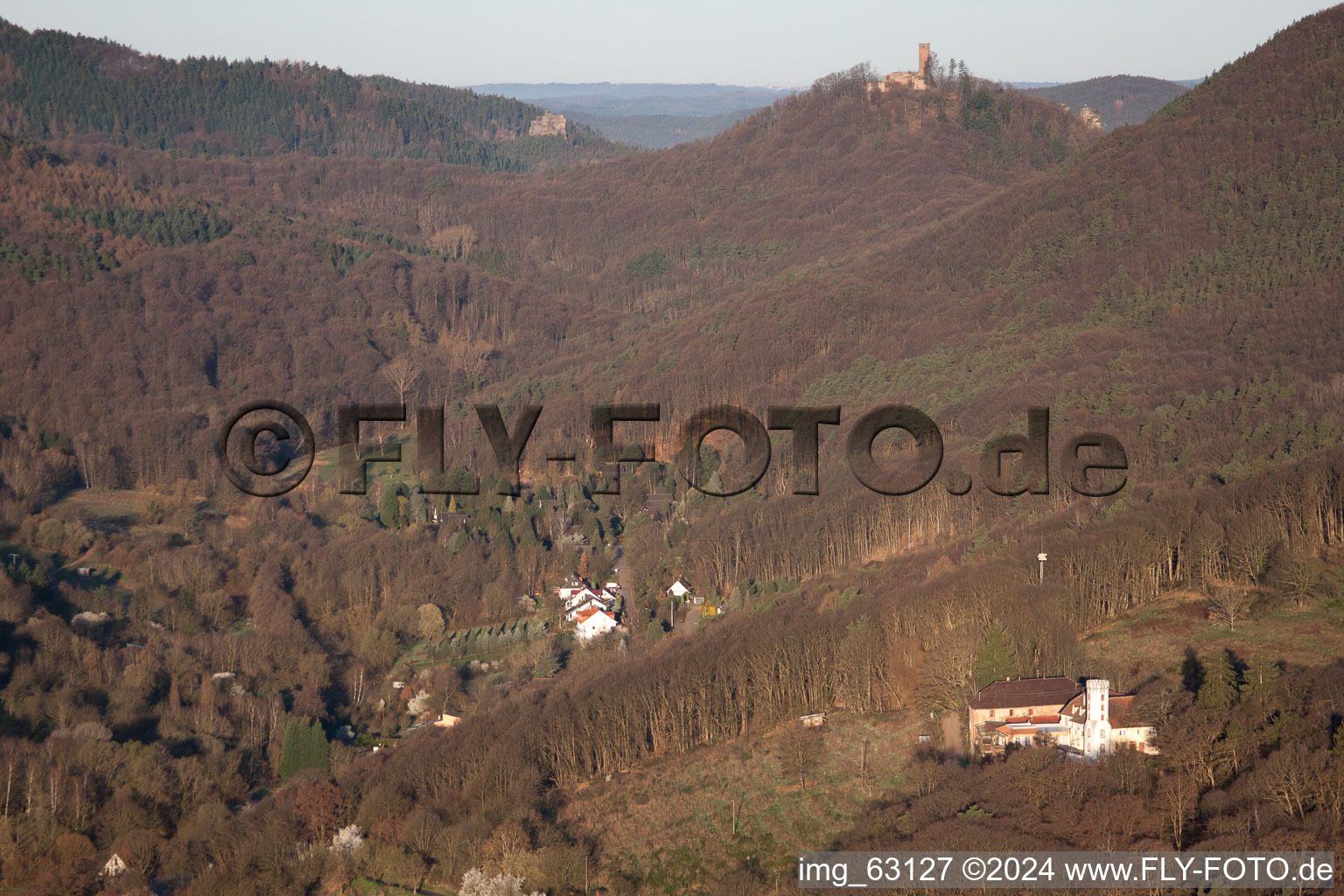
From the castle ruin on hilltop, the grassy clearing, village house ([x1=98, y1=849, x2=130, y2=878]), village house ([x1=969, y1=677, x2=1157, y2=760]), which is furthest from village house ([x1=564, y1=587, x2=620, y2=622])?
the castle ruin on hilltop

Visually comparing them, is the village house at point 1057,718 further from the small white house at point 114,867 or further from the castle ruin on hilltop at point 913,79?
the castle ruin on hilltop at point 913,79

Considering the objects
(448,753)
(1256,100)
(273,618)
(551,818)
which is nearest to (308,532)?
(273,618)

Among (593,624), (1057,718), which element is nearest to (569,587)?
(593,624)

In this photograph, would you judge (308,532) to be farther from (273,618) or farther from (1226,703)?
(1226,703)

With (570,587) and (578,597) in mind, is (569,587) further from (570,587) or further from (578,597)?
(578,597)

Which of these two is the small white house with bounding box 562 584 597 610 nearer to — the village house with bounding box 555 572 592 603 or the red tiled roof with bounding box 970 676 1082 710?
the village house with bounding box 555 572 592 603

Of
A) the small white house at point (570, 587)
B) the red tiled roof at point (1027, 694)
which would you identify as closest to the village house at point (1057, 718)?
the red tiled roof at point (1027, 694)
